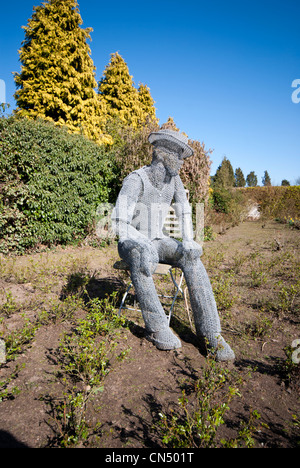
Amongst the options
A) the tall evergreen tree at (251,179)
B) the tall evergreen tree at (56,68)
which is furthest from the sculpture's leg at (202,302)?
the tall evergreen tree at (251,179)

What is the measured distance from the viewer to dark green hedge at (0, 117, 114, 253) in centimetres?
554

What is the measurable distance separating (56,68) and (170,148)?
8828mm

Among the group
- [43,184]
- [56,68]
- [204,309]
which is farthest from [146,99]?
[204,309]

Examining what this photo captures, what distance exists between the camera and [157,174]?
2695 mm

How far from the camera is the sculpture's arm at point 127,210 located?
2494mm

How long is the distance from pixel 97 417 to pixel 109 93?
16901 millimetres

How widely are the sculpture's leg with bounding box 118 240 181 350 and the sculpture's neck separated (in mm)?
739

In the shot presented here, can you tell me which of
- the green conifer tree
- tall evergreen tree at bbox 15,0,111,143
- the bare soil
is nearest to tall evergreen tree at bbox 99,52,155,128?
the green conifer tree

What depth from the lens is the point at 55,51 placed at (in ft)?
29.6

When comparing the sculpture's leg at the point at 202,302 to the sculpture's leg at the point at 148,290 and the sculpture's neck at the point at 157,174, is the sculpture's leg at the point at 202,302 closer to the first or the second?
the sculpture's leg at the point at 148,290

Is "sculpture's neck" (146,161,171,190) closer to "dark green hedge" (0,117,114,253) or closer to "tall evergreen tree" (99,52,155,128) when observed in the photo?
"dark green hedge" (0,117,114,253)

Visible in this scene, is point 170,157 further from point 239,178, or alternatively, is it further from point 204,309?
point 239,178

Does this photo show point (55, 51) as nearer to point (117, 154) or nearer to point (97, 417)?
point (117, 154)
